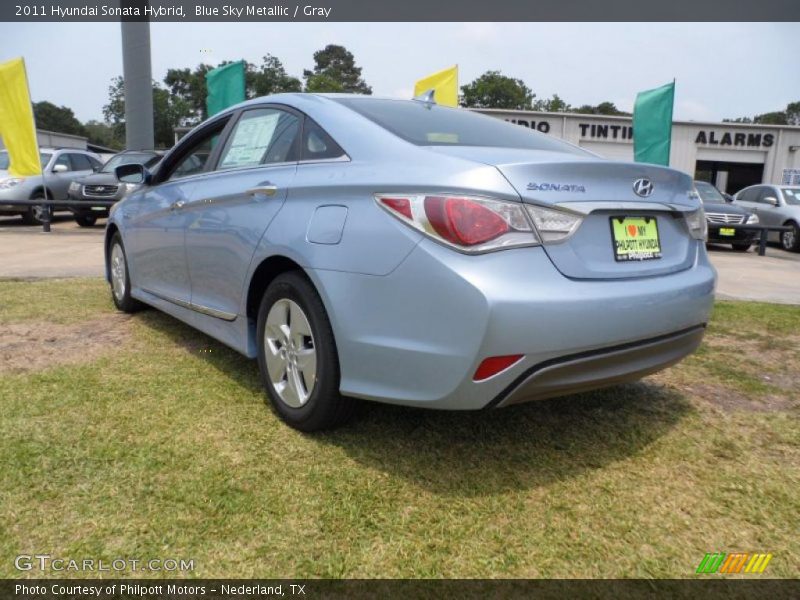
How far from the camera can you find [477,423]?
9.04ft

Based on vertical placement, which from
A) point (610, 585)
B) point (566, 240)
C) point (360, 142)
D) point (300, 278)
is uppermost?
point (360, 142)

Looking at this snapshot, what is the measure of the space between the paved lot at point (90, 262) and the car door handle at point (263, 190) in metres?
4.85

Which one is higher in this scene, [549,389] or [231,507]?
[549,389]

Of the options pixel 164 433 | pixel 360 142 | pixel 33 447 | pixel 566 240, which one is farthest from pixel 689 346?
pixel 33 447

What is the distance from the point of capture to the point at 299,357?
257 cm

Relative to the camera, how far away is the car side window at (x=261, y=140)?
289 centimetres

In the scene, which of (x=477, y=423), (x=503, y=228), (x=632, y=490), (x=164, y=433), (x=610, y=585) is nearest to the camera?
(x=610, y=585)

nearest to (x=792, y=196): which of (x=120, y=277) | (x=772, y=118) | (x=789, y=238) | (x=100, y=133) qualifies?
(x=789, y=238)

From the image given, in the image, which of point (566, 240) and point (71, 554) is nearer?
point (71, 554)

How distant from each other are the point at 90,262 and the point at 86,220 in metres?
6.17

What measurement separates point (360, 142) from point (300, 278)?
61cm

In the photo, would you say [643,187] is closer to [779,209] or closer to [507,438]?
[507,438]

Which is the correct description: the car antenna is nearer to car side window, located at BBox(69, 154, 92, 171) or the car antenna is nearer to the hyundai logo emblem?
the hyundai logo emblem

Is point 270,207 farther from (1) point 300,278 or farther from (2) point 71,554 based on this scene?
(2) point 71,554
